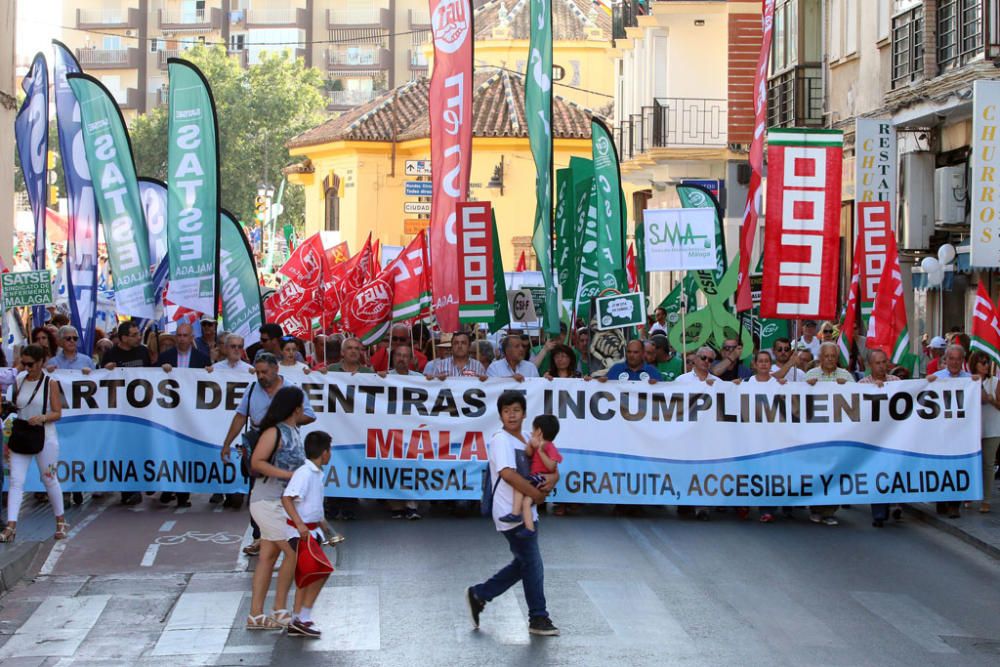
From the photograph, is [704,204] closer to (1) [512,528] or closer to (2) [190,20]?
(1) [512,528]

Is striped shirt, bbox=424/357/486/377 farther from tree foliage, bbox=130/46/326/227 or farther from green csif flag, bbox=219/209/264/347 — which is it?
tree foliage, bbox=130/46/326/227

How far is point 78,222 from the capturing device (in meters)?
19.3

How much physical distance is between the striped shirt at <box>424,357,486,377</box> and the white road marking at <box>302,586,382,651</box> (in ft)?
15.2

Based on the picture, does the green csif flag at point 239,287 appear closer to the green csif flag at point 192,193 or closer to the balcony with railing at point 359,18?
the green csif flag at point 192,193

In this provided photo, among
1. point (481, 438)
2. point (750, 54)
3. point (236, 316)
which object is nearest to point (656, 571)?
point (481, 438)

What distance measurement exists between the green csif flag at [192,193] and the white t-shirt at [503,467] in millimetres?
8060

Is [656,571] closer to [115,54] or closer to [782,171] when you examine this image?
[782,171]

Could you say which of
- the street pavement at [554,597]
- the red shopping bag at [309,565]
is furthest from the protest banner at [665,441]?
the red shopping bag at [309,565]

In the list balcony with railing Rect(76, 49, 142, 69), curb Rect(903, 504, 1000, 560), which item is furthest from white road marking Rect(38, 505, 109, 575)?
balcony with railing Rect(76, 49, 142, 69)

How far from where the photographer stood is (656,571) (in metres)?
12.0

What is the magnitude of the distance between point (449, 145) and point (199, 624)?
8.83 m

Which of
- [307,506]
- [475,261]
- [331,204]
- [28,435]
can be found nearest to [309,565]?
[307,506]

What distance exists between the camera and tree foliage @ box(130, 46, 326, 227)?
277 feet

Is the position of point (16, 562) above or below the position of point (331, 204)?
below
